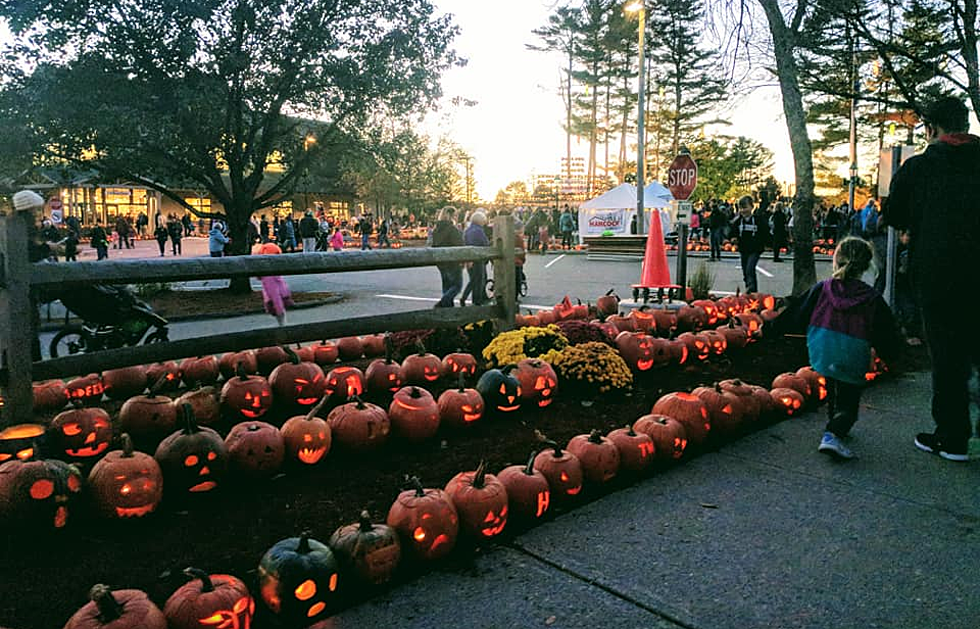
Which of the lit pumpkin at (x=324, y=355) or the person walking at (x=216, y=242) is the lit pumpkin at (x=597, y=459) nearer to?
the lit pumpkin at (x=324, y=355)

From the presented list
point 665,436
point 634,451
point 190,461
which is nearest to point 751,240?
point 665,436

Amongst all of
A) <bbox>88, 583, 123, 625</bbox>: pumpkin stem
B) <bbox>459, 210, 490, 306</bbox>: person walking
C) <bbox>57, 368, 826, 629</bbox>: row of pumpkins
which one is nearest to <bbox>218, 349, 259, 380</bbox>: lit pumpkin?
<bbox>57, 368, 826, 629</bbox>: row of pumpkins

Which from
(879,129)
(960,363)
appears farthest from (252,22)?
(879,129)

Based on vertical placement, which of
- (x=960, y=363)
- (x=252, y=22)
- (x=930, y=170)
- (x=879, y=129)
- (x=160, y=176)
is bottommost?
(x=960, y=363)

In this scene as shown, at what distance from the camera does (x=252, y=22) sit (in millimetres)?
13609

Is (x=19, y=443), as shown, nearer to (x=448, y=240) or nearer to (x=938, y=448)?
(x=938, y=448)

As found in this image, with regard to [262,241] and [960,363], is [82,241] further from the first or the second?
[960,363]

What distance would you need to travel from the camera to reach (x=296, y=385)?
4855 mm

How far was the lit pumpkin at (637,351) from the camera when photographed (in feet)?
20.0

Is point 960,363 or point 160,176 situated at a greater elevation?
point 160,176

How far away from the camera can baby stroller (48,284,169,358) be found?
23.7 feet

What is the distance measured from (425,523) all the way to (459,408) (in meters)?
1.66

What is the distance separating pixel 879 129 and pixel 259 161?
60321mm

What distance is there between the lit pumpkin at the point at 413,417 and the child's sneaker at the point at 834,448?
236 centimetres
